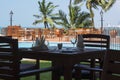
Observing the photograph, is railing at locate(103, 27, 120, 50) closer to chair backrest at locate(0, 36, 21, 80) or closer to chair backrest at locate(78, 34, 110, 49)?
chair backrest at locate(78, 34, 110, 49)

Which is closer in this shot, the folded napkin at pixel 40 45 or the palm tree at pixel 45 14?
the folded napkin at pixel 40 45

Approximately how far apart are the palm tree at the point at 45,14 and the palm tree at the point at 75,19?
1.30m

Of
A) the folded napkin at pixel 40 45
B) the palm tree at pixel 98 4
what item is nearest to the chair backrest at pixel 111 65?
the folded napkin at pixel 40 45

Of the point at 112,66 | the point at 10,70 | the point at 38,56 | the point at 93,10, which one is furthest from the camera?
the point at 93,10

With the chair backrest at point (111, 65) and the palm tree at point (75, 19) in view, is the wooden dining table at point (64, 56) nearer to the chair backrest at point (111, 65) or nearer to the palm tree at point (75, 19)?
the chair backrest at point (111, 65)

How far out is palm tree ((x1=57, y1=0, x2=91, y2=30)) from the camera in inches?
844

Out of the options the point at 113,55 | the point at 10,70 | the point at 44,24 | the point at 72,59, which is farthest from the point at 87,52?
the point at 44,24

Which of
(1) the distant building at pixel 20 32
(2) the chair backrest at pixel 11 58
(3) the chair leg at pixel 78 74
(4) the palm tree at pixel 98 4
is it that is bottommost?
(3) the chair leg at pixel 78 74

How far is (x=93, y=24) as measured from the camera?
22203 mm

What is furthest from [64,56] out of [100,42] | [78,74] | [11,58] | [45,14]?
[45,14]

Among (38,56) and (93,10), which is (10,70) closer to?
(38,56)

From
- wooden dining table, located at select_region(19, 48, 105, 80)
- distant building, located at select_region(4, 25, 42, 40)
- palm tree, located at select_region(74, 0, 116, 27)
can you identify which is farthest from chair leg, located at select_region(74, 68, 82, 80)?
palm tree, located at select_region(74, 0, 116, 27)

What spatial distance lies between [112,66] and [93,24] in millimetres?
20564

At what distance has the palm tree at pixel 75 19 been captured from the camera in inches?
844
